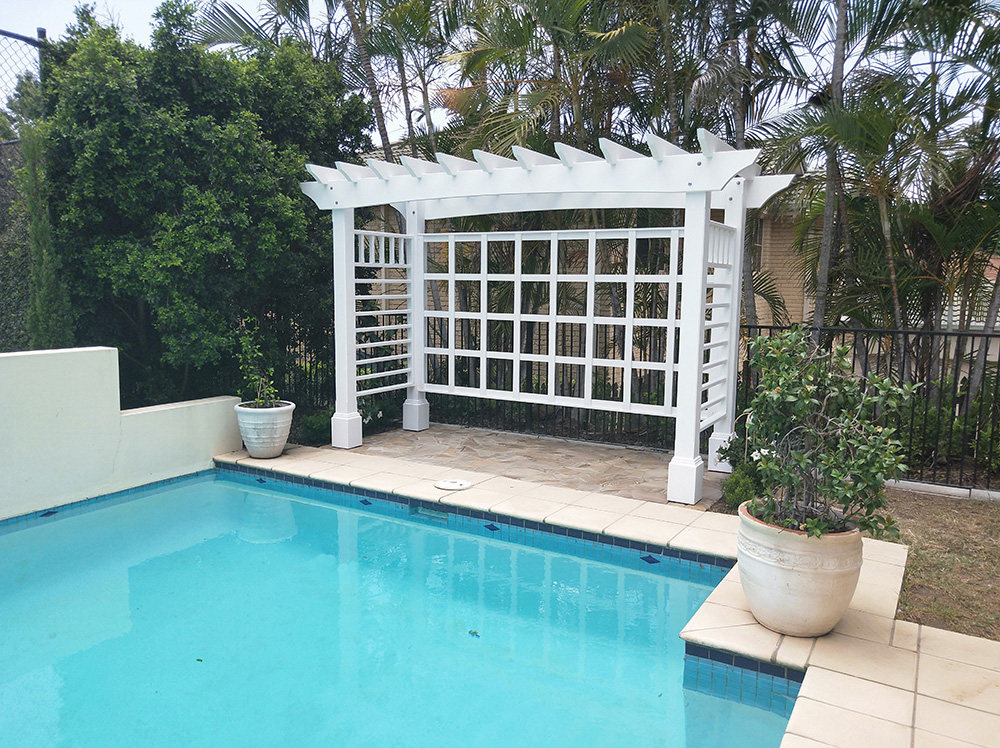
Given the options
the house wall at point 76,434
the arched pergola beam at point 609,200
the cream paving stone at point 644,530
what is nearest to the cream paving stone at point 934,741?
the cream paving stone at point 644,530

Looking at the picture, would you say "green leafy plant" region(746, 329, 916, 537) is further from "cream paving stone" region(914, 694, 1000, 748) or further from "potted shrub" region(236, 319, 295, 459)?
"potted shrub" region(236, 319, 295, 459)

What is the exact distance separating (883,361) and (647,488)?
2.96 metres

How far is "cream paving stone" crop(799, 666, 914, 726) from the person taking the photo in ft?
9.43

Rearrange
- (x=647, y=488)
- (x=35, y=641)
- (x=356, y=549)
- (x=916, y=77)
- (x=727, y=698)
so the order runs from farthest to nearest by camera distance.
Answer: (x=916, y=77) → (x=647, y=488) → (x=356, y=549) → (x=35, y=641) → (x=727, y=698)

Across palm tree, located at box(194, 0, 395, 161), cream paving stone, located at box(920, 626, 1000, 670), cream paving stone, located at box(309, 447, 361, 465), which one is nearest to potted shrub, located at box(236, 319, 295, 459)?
cream paving stone, located at box(309, 447, 361, 465)

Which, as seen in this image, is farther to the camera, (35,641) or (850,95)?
(850,95)

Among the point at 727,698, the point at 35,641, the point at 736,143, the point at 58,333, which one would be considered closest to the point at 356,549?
the point at 35,641

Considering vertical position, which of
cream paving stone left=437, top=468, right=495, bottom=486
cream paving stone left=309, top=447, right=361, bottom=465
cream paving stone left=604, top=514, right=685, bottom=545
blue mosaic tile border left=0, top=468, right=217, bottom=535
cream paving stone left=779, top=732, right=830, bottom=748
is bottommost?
blue mosaic tile border left=0, top=468, right=217, bottom=535

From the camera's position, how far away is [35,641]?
12.5 ft

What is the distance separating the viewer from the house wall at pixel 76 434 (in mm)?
5434

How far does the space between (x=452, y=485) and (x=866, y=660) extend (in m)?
3.36

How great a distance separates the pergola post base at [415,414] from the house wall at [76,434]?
7.24ft

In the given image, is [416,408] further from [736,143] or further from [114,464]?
[736,143]

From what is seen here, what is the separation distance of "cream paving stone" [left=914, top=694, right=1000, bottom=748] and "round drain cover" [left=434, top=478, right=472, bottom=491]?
11.7 feet
